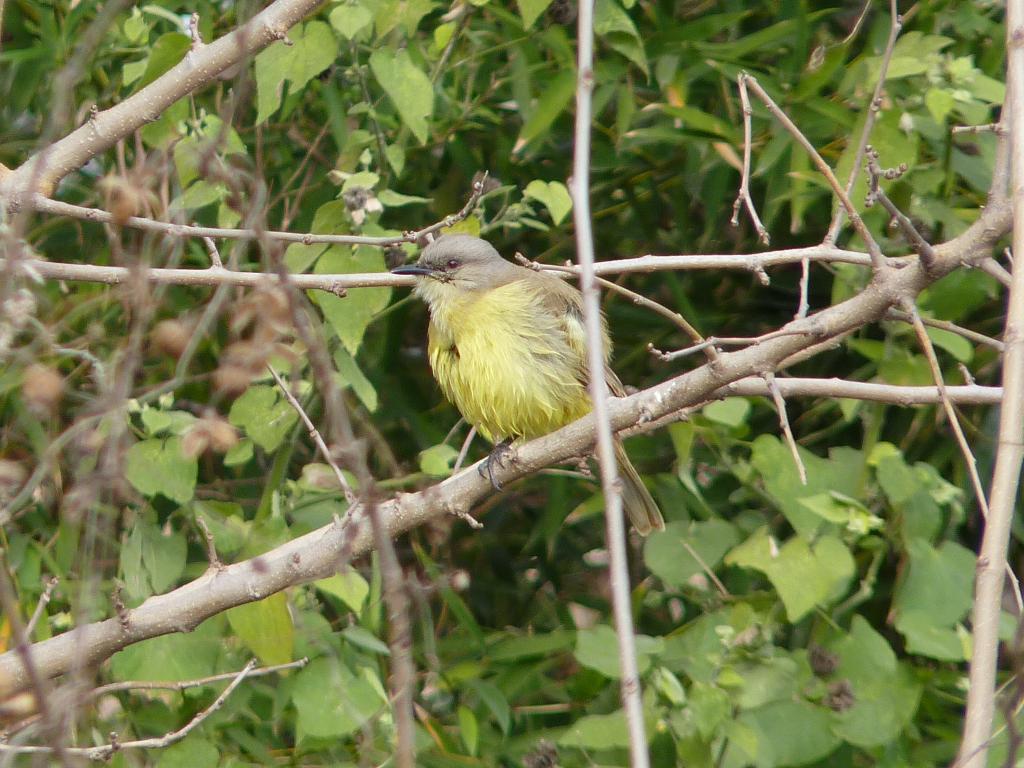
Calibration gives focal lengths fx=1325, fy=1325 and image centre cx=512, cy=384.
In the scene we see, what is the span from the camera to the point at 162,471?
3.23 metres

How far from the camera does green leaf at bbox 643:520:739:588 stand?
12.2ft

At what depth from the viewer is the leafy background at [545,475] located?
11.0 feet

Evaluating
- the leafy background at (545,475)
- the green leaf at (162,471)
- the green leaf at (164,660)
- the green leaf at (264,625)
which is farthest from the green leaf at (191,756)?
the green leaf at (162,471)

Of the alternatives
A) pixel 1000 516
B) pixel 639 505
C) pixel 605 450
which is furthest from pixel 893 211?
pixel 639 505

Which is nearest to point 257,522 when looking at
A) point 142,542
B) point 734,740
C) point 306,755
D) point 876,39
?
point 142,542

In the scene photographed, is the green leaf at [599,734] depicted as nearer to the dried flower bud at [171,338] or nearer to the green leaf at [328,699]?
the green leaf at [328,699]

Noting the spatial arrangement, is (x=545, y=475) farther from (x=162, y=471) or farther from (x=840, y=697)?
(x=162, y=471)

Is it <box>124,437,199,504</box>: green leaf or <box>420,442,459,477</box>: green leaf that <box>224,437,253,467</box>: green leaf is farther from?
<box>420,442,459,477</box>: green leaf

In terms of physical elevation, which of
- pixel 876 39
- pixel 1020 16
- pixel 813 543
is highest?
pixel 1020 16

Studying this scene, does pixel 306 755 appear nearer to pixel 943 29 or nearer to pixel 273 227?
pixel 273 227

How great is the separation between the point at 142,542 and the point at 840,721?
1.85 meters

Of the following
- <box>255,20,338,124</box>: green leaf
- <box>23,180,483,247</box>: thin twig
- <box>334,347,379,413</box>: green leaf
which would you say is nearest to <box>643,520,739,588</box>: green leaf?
<box>334,347,379,413</box>: green leaf

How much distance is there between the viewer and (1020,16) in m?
1.74

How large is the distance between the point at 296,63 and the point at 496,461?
110 cm
